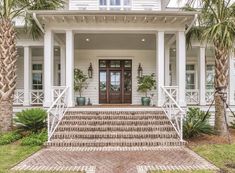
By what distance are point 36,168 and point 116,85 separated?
11.2 meters

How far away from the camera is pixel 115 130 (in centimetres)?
989

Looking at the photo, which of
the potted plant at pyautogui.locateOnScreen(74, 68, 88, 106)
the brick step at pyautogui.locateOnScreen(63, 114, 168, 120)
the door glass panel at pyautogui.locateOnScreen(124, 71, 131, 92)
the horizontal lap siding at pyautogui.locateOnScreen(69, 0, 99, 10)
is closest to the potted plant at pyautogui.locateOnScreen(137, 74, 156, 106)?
the door glass panel at pyautogui.locateOnScreen(124, 71, 131, 92)

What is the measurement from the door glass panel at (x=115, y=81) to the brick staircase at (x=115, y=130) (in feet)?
20.8

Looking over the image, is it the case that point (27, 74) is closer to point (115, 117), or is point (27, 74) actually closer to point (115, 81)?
point (115, 81)

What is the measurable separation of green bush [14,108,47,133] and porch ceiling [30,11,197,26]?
383 cm

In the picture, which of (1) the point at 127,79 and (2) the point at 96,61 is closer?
(2) the point at 96,61

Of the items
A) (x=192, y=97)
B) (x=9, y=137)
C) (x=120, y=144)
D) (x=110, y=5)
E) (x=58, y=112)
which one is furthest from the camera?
(x=110, y=5)

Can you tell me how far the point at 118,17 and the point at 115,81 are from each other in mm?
6383

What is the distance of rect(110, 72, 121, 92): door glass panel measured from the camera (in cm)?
1719

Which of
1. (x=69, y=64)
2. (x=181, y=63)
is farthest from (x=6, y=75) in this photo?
(x=181, y=63)

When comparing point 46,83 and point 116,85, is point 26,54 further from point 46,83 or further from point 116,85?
point 116,85

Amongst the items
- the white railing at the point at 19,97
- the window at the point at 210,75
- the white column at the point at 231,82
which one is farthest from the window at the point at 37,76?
the white column at the point at 231,82

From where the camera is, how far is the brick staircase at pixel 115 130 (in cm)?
897

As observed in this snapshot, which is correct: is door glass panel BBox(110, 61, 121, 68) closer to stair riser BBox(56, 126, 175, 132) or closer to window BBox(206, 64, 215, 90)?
window BBox(206, 64, 215, 90)
